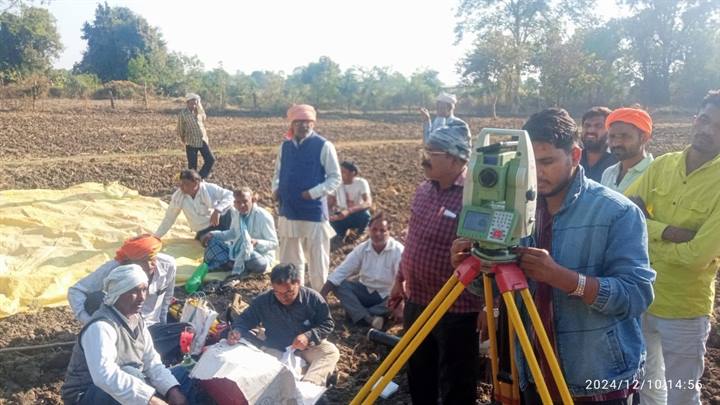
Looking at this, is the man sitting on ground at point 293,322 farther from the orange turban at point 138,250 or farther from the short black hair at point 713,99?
the short black hair at point 713,99

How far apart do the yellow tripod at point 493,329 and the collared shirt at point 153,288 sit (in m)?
2.69

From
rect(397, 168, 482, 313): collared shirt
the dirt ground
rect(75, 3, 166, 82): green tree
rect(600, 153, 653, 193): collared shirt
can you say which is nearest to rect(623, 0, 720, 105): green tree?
the dirt ground

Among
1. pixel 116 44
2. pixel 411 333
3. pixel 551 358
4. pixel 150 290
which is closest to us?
pixel 551 358

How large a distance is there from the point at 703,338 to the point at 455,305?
1186mm

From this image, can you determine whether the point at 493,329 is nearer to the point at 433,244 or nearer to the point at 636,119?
the point at 433,244

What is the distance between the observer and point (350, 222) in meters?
8.02

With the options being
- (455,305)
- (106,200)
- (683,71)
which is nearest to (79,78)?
(106,200)

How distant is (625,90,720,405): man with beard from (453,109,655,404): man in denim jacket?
852 mm

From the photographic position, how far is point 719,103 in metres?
2.80

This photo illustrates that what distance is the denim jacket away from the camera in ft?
6.69

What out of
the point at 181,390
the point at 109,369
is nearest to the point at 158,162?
the point at 181,390

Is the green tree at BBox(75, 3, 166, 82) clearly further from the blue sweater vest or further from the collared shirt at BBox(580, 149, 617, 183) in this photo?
the collared shirt at BBox(580, 149, 617, 183)

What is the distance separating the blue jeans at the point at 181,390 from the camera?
3.31 meters

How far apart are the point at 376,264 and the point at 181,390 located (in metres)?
2.30
